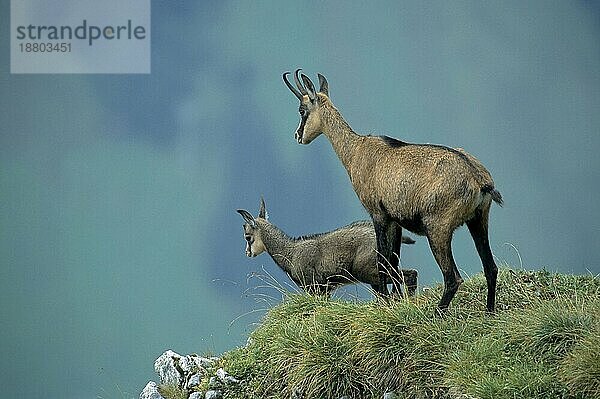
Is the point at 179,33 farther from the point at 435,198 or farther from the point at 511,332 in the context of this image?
the point at 511,332

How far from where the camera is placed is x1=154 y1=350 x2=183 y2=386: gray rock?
7789 mm

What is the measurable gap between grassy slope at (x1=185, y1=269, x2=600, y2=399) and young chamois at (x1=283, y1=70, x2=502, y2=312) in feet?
1.15

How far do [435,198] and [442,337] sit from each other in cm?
87

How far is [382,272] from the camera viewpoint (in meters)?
7.61

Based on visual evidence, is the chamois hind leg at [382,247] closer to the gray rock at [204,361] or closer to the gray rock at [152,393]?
the gray rock at [204,361]

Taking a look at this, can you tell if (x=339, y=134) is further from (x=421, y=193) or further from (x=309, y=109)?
(x=421, y=193)

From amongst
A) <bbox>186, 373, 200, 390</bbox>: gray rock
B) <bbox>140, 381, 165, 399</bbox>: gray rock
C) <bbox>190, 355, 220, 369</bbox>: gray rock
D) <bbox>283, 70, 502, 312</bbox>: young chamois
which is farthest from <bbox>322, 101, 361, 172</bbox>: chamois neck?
<bbox>140, 381, 165, 399</bbox>: gray rock

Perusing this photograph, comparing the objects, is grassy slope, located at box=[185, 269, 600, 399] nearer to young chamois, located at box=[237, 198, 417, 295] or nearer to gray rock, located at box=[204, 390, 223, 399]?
gray rock, located at box=[204, 390, 223, 399]

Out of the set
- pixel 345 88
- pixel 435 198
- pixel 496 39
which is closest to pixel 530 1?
pixel 496 39

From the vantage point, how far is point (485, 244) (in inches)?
292

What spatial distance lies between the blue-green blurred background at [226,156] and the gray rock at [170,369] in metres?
1.89

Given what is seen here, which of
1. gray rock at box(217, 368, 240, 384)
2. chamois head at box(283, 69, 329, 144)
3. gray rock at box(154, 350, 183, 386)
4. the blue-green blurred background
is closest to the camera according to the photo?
gray rock at box(217, 368, 240, 384)

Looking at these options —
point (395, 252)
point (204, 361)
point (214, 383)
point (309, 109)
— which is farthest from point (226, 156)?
point (214, 383)

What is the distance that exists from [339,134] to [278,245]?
113 centimetres
